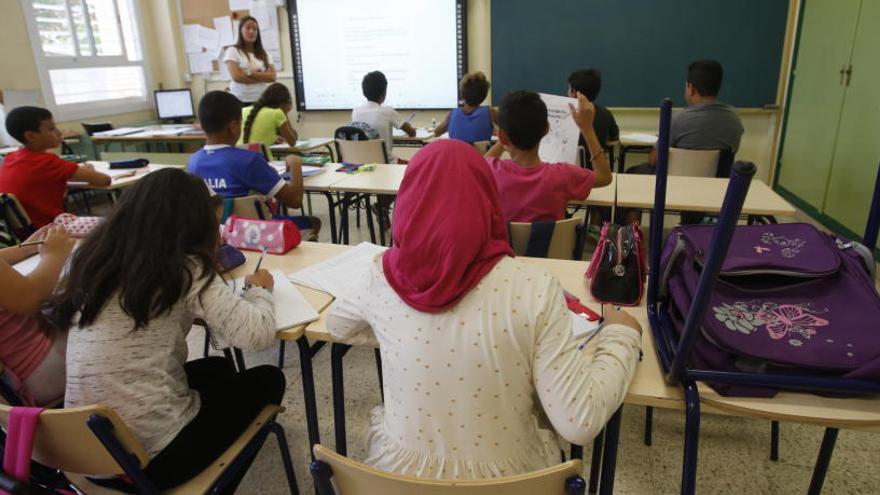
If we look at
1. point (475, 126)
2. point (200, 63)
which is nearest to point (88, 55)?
point (200, 63)

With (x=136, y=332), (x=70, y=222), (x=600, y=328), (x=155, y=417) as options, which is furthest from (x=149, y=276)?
(x=600, y=328)

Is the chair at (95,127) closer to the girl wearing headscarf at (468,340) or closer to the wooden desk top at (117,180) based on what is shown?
the wooden desk top at (117,180)

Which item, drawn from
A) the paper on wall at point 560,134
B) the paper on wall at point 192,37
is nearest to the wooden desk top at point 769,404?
the paper on wall at point 560,134

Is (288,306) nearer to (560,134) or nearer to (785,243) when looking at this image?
(785,243)

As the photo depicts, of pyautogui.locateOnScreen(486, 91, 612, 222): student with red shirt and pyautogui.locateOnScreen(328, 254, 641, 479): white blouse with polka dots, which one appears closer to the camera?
pyautogui.locateOnScreen(328, 254, 641, 479): white blouse with polka dots

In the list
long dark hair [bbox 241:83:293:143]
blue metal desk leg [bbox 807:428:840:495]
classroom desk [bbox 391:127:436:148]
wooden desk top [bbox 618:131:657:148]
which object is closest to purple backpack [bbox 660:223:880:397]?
blue metal desk leg [bbox 807:428:840:495]

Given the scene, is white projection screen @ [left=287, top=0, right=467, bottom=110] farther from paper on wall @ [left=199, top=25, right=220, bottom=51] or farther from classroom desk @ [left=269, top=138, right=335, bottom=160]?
classroom desk @ [left=269, top=138, right=335, bottom=160]

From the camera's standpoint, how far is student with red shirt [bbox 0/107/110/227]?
9.41ft

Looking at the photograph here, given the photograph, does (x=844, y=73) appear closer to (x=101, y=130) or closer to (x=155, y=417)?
(x=155, y=417)

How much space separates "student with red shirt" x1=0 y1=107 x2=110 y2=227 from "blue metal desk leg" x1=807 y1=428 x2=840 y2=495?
3.56 m

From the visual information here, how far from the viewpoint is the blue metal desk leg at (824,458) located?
54.1 inches

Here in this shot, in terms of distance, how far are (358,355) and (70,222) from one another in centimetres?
128

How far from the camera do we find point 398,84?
20.0 feet

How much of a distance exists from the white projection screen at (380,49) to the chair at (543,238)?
4271 millimetres
